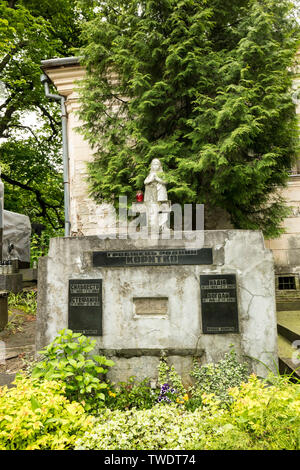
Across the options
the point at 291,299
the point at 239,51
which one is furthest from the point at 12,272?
the point at 239,51

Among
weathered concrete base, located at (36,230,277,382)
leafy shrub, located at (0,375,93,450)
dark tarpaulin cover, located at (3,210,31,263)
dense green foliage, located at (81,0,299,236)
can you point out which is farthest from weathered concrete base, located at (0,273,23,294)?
leafy shrub, located at (0,375,93,450)

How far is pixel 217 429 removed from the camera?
2.20 m

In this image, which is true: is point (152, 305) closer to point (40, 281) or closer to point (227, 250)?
point (227, 250)

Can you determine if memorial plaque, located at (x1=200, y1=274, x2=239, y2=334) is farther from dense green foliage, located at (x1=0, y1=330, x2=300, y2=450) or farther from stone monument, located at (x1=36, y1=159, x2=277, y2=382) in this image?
dense green foliage, located at (x1=0, y1=330, x2=300, y2=450)

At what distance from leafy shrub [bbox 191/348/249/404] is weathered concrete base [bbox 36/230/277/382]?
103 mm

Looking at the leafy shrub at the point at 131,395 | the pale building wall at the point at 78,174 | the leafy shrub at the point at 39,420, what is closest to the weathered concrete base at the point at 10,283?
the pale building wall at the point at 78,174

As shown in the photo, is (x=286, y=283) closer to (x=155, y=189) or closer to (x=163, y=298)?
(x=155, y=189)

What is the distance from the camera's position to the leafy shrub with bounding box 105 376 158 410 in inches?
117

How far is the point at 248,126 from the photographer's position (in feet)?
19.0

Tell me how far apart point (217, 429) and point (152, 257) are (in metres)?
1.86

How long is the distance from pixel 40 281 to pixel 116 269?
1001 mm

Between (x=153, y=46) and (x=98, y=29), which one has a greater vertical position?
(x=98, y=29)

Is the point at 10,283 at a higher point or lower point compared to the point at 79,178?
lower

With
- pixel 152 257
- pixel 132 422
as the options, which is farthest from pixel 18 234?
pixel 132 422
